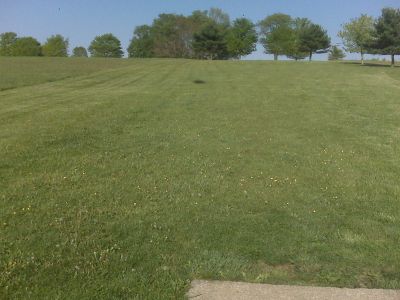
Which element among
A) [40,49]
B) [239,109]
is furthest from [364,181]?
[40,49]

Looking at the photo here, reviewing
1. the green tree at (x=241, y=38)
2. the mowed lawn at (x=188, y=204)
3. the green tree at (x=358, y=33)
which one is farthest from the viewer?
the green tree at (x=241, y=38)

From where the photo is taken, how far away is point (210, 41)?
89250 millimetres

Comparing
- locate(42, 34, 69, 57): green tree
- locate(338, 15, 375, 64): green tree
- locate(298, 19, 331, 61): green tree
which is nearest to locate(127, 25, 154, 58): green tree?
locate(42, 34, 69, 57): green tree

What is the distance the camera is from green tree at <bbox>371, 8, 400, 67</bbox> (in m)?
49.6

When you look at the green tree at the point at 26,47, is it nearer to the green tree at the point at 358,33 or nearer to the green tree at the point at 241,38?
the green tree at the point at 241,38

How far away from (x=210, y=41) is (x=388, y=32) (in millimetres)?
43800

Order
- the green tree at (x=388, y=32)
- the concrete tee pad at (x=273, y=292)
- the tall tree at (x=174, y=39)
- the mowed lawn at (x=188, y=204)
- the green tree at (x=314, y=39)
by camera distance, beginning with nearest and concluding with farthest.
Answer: the concrete tee pad at (x=273, y=292) < the mowed lawn at (x=188, y=204) < the green tree at (x=388, y=32) < the green tree at (x=314, y=39) < the tall tree at (x=174, y=39)

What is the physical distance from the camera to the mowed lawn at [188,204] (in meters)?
4.81

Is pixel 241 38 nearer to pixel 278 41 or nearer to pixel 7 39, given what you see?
pixel 278 41

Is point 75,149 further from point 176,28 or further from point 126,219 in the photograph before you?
point 176,28

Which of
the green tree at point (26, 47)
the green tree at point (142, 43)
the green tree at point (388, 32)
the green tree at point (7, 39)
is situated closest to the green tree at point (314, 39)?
the green tree at point (388, 32)

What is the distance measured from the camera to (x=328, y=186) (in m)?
7.94

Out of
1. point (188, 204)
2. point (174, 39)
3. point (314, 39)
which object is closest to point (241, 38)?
point (174, 39)

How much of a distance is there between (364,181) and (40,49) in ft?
459
